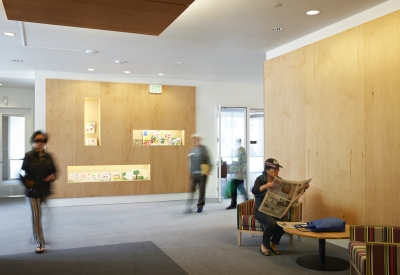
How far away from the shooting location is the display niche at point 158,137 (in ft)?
34.1

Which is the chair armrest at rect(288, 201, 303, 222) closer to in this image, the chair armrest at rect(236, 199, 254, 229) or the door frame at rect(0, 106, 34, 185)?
the chair armrest at rect(236, 199, 254, 229)

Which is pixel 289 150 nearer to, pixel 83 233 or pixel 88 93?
pixel 83 233

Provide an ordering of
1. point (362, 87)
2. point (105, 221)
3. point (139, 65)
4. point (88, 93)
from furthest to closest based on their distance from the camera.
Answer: point (88, 93) < point (139, 65) < point (105, 221) < point (362, 87)

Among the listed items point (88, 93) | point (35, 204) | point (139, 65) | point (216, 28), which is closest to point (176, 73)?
point (139, 65)

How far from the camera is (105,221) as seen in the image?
7754 mm

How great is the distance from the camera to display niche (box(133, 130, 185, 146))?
10.4 meters

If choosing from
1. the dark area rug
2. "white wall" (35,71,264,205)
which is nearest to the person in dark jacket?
the dark area rug

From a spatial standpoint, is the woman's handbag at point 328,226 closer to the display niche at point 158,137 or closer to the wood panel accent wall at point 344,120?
the wood panel accent wall at point 344,120

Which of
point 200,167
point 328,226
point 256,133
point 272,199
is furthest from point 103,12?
point 256,133

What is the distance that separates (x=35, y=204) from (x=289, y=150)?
4015mm

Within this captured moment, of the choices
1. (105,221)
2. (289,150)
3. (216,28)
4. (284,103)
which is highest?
(216,28)

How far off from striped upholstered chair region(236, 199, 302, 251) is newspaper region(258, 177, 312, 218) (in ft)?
1.03

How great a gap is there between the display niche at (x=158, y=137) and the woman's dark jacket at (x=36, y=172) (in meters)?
4.84

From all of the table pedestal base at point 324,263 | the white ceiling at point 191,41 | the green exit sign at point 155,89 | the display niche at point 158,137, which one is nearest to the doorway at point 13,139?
the white ceiling at point 191,41
